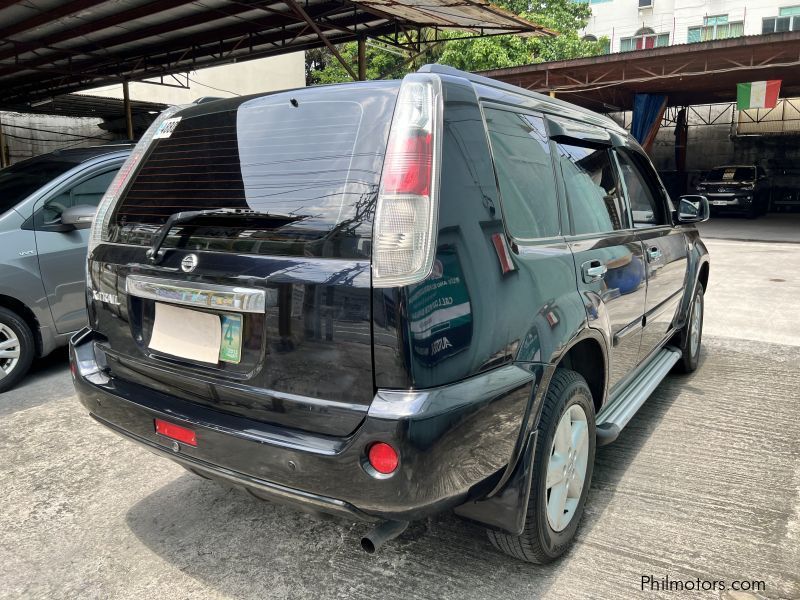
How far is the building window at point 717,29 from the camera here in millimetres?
29156

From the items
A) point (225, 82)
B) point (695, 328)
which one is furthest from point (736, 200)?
point (695, 328)

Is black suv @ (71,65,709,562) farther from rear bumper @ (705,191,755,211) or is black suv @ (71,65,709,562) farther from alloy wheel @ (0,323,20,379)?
rear bumper @ (705,191,755,211)

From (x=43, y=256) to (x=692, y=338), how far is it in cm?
483

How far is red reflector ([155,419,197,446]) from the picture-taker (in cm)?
210

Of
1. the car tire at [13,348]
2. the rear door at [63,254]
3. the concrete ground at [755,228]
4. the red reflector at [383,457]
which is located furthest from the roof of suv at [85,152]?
the concrete ground at [755,228]

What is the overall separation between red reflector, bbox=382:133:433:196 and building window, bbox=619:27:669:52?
33.7 meters

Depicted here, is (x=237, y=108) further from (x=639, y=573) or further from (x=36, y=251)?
(x=36, y=251)

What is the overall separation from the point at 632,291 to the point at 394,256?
1744mm

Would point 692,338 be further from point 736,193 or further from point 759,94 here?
point 736,193

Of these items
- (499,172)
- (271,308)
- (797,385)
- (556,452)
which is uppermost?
(499,172)

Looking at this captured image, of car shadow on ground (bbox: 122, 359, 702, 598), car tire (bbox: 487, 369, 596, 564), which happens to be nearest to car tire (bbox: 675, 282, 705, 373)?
car shadow on ground (bbox: 122, 359, 702, 598)

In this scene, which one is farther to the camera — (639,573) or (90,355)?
(90,355)

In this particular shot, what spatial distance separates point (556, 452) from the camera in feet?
7.75

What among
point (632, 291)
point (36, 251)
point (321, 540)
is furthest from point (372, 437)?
point (36, 251)
